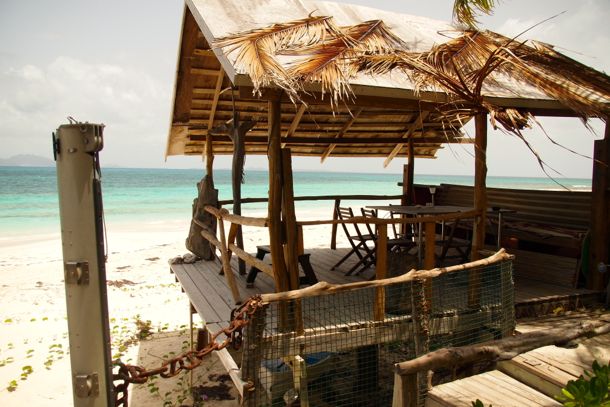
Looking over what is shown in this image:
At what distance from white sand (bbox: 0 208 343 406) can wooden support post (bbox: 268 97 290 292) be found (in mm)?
3355

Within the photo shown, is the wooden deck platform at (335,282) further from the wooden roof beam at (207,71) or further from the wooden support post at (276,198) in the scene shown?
the wooden roof beam at (207,71)

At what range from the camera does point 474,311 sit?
15.8ft

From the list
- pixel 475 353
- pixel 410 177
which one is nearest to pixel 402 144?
pixel 410 177

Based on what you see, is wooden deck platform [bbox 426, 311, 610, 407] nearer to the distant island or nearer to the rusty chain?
the rusty chain

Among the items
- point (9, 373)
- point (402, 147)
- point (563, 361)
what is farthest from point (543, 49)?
point (9, 373)

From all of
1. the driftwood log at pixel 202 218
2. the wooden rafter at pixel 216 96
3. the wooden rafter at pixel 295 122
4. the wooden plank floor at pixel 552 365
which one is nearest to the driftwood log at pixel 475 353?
the wooden plank floor at pixel 552 365

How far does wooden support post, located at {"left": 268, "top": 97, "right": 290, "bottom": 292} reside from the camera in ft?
13.9

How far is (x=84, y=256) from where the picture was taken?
2139mm

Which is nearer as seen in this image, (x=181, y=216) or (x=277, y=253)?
(x=277, y=253)

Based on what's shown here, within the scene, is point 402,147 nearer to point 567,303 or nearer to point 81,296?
point 567,303

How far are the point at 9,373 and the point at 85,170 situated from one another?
19.0ft

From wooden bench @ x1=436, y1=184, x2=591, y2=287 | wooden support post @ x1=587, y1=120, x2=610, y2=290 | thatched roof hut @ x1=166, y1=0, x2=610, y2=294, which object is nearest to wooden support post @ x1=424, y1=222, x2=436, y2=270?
thatched roof hut @ x1=166, y1=0, x2=610, y2=294

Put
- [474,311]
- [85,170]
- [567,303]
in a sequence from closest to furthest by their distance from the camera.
Answer: [85,170] < [474,311] < [567,303]

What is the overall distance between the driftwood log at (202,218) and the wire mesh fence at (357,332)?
2557mm
